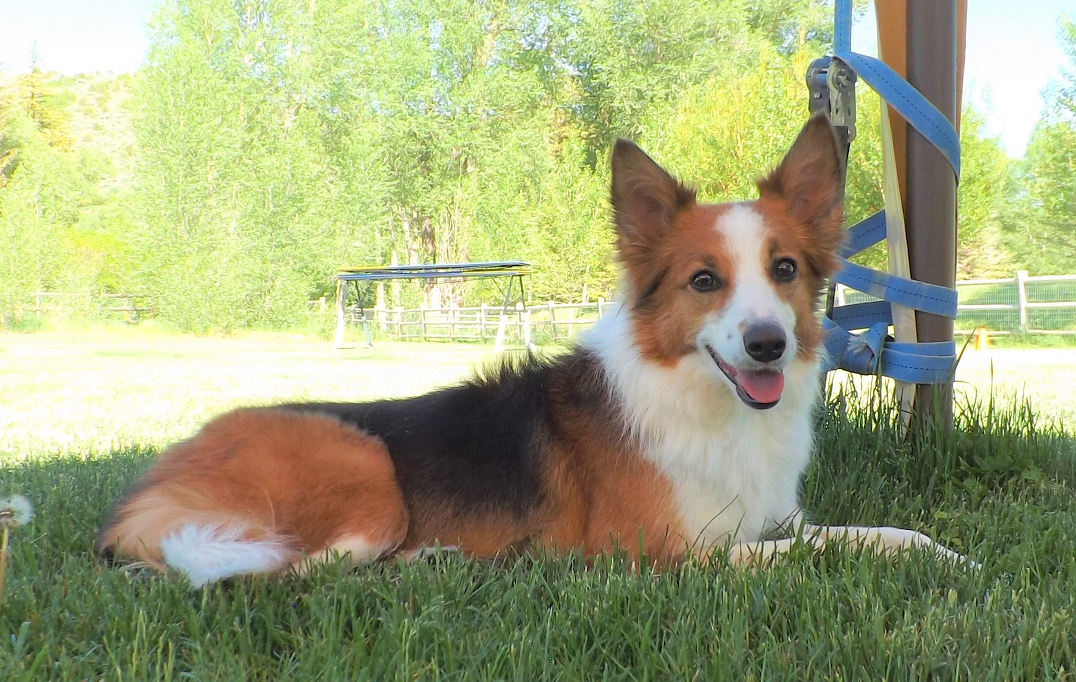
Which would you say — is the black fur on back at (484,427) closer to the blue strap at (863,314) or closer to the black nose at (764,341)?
the black nose at (764,341)

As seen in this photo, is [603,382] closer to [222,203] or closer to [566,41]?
[222,203]

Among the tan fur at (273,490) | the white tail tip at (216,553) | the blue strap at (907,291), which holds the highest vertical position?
the blue strap at (907,291)

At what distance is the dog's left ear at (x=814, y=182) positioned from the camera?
113 inches

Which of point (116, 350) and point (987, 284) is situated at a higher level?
point (987, 284)

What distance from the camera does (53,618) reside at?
2191 mm

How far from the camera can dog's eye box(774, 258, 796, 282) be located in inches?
103

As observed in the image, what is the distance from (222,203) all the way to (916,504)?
20909 mm

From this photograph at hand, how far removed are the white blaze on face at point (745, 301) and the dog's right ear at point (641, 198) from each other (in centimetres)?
20

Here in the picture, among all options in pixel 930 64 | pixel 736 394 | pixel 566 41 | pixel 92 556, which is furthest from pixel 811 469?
pixel 566 41

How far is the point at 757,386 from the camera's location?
2.54m

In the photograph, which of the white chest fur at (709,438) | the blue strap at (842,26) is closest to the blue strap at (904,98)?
the blue strap at (842,26)

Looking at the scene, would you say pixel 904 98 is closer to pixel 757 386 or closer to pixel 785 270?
pixel 785 270

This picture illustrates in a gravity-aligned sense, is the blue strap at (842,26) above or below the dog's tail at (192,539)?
above

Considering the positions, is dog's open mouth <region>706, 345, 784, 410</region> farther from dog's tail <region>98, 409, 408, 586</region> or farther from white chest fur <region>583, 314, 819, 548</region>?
dog's tail <region>98, 409, 408, 586</region>
